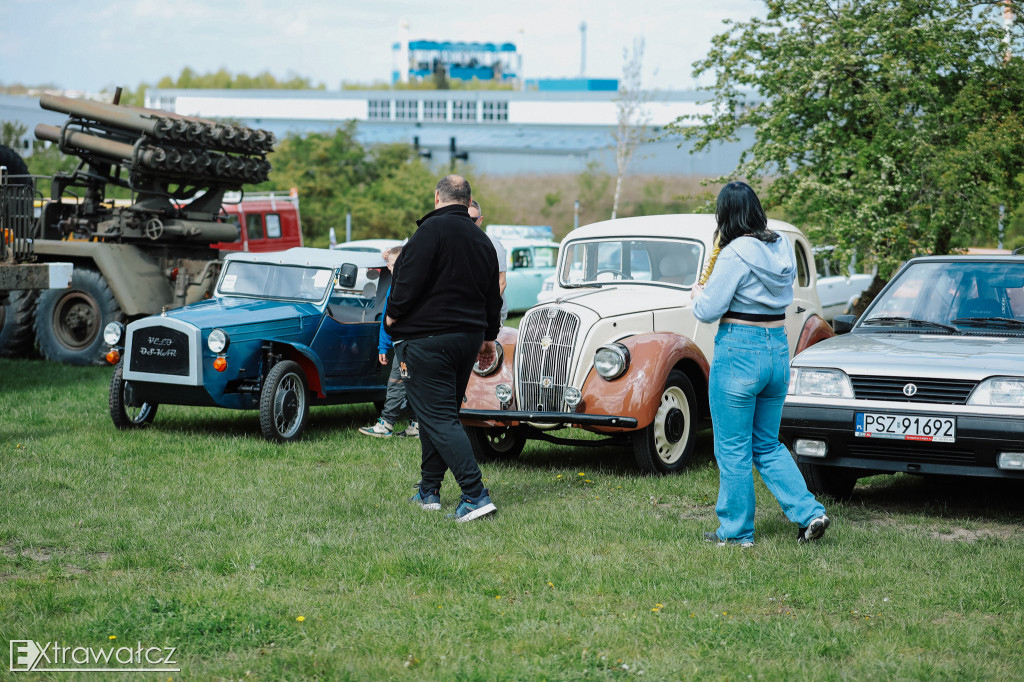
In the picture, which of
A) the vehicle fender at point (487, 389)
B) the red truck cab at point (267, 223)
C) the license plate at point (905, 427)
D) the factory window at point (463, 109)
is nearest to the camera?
the license plate at point (905, 427)

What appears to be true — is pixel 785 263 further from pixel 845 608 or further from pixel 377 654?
pixel 377 654

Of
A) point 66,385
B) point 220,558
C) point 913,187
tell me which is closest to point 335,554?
point 220,558

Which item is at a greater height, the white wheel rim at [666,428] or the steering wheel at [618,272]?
the steering wheel at [618,272]

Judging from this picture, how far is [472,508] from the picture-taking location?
625 cm

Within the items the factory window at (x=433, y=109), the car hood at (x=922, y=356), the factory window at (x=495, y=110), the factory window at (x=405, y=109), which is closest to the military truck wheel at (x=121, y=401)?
the car hood at (x=922, y=356)

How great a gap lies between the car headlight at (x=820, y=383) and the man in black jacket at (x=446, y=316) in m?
1.88

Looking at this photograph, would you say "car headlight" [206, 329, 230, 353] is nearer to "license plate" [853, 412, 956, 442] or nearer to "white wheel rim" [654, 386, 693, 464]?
"white wheel rim" [654, 386, 693, 464]

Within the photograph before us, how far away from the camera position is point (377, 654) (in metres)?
4.10

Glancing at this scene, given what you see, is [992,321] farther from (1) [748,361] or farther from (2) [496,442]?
(2) [496,442]

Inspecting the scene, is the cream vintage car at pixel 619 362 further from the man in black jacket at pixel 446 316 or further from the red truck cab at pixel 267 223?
the red truck cab at pixel 267 223

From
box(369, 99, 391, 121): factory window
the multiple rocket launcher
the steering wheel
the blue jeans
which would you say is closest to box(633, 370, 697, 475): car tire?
the steering wheel

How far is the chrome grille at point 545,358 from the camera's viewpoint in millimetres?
7660

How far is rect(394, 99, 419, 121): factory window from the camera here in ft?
272

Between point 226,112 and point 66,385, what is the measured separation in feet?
241
